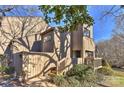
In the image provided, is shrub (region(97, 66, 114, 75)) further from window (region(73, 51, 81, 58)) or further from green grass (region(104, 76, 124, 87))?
window (region(73, 51, 81, 58))

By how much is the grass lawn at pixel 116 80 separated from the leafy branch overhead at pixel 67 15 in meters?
0.67

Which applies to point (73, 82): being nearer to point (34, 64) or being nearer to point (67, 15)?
point (34, 64)

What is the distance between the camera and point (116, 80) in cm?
199

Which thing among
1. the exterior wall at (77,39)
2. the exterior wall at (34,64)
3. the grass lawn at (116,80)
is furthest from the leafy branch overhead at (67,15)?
the grass lawn at (116,80)

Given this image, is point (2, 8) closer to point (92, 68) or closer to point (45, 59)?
point (45, 59)

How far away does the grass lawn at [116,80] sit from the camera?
1.98 m

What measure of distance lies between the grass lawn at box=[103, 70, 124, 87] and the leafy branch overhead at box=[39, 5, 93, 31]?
67cm

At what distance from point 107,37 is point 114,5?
39cm

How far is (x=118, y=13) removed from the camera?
6.58ft

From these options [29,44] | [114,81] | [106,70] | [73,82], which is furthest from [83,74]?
[29,44]

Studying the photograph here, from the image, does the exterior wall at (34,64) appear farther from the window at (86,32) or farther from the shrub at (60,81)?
the window at (86,32)

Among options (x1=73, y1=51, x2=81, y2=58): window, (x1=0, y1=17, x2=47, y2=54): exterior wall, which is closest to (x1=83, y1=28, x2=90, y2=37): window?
(x1=73, y1=51, x2=81, y2=58): window
